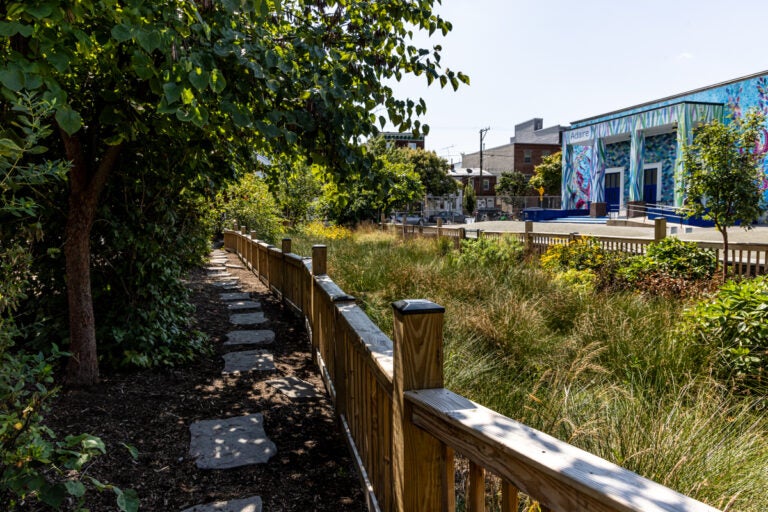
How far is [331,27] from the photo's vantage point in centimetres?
432

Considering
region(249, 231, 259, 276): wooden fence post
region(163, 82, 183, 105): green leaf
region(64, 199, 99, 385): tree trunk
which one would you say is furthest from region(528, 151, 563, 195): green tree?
region(163, 82, 183, 105): green leaf

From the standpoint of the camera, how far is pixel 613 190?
33.7 m

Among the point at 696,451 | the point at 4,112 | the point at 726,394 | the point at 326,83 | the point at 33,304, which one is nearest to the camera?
the point at 696,451

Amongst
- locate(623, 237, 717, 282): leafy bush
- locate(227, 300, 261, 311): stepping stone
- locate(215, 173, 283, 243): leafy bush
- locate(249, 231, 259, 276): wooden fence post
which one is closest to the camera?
locate(227, 300, 261, 311): stepping stone

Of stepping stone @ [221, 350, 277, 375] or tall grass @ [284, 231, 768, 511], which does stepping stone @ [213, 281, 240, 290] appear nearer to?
tall grass @ [284, 231, 768, 511]

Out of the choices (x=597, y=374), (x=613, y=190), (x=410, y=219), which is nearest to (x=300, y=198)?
(x=597, y=374)

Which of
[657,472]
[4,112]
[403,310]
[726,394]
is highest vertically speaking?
[4,112]

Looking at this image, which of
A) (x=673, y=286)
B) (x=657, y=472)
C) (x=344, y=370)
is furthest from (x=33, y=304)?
(x=673, y=286)

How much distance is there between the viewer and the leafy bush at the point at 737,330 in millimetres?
3639

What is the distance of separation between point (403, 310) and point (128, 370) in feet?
12.2

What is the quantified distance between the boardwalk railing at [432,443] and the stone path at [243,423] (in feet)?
2.11

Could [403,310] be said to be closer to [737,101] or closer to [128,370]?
[128,370]

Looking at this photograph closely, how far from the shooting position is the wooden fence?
7.78 metres

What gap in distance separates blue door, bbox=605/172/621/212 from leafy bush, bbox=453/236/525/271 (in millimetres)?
25746
